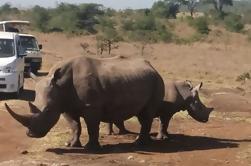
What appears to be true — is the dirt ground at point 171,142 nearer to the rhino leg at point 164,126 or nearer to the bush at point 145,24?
the rhino leg at point 164,126

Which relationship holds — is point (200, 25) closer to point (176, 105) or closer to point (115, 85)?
point (176, 105)

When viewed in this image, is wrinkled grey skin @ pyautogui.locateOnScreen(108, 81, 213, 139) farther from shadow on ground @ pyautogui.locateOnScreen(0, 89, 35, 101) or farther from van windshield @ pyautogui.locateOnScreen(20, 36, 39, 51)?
van windshield @ pyautogui.locateOnScreen(20, 36, 39, 51)

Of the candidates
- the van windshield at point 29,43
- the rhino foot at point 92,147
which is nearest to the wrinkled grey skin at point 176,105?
the rhino foot at point 92,147

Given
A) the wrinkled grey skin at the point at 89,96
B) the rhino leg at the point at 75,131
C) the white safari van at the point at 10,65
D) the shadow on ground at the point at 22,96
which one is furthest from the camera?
the shadow on ground at the point at 22,96

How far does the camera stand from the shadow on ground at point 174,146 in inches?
514

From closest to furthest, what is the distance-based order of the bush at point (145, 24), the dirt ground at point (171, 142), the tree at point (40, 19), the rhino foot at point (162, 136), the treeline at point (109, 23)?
the dirt ground at point (171, 142) → the rhino foot at point (162, 136) → the treeline at point (109, 23) → the tree at point (40, 19) → the bush at point (145, 24)

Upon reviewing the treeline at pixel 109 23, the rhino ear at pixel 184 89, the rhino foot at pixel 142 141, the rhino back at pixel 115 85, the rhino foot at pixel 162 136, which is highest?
the rhino back at pixel 115 85

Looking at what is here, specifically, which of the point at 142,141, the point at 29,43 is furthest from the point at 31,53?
the point at 142,141

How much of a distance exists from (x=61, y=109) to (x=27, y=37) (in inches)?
702

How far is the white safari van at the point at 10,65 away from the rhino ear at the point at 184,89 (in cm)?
670

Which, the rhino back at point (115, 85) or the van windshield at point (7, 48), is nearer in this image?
the rhino back at point (115, 85)

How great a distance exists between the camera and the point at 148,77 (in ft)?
46.5

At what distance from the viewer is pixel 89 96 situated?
12.8 m

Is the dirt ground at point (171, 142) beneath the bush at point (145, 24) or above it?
above
